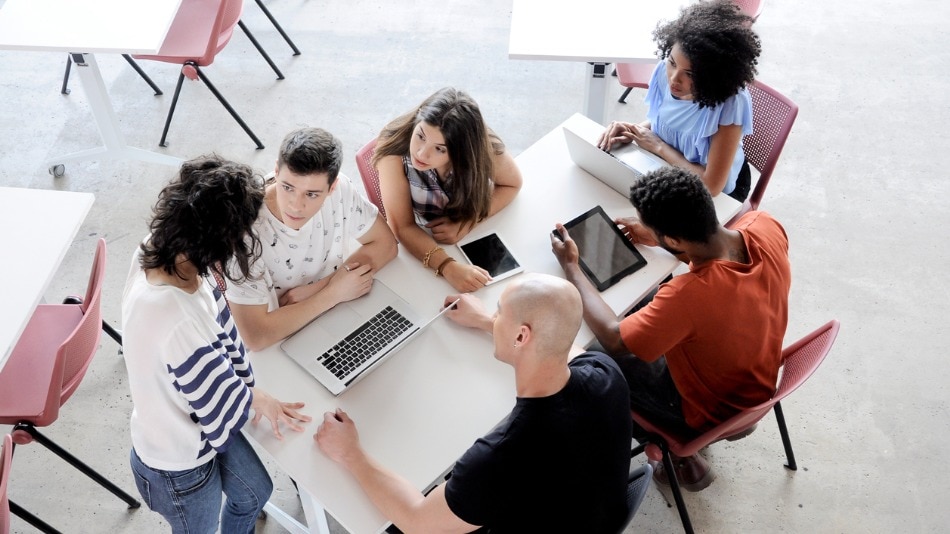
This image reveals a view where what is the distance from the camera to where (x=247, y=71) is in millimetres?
Result: 4637

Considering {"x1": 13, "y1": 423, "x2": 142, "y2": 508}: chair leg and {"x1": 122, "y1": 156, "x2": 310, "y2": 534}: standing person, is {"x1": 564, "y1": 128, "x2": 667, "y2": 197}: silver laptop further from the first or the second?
{"x1": 13, "y1": 423, "x2": 142, "y2": 508}: chair leg

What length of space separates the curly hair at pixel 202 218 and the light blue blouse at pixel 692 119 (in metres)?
1.63

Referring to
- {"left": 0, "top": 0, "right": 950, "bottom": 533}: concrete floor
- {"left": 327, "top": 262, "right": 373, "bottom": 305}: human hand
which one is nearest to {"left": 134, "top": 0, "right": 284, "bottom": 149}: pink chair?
{"left": 0, "top": 0, "right": 950, "bottom": 533}: concrete floor

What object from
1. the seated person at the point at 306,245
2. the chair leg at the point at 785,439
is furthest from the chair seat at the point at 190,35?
the chair leg at the point at 785,439

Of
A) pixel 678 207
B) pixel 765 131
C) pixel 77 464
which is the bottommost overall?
pixel 77 464

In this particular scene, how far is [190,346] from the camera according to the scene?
1.89 m

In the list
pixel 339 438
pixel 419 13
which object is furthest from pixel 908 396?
pixel 419 13

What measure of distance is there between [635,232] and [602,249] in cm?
12

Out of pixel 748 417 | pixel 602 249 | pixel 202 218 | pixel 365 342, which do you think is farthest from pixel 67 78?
pixel 748 417

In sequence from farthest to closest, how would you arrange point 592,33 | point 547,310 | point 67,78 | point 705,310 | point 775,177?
1. point 67,78
2. point 775,177
3. point 592,33
4. point 705,310
5. point 547,310

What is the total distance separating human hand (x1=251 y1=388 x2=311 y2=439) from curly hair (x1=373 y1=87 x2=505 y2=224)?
33.2 inches

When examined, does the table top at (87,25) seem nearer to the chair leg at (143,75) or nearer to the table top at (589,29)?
the chair leg at (143,75)

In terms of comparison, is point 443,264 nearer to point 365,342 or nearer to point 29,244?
point 365,342

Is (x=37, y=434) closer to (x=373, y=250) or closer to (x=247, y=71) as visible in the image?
(x=373, y=250)
